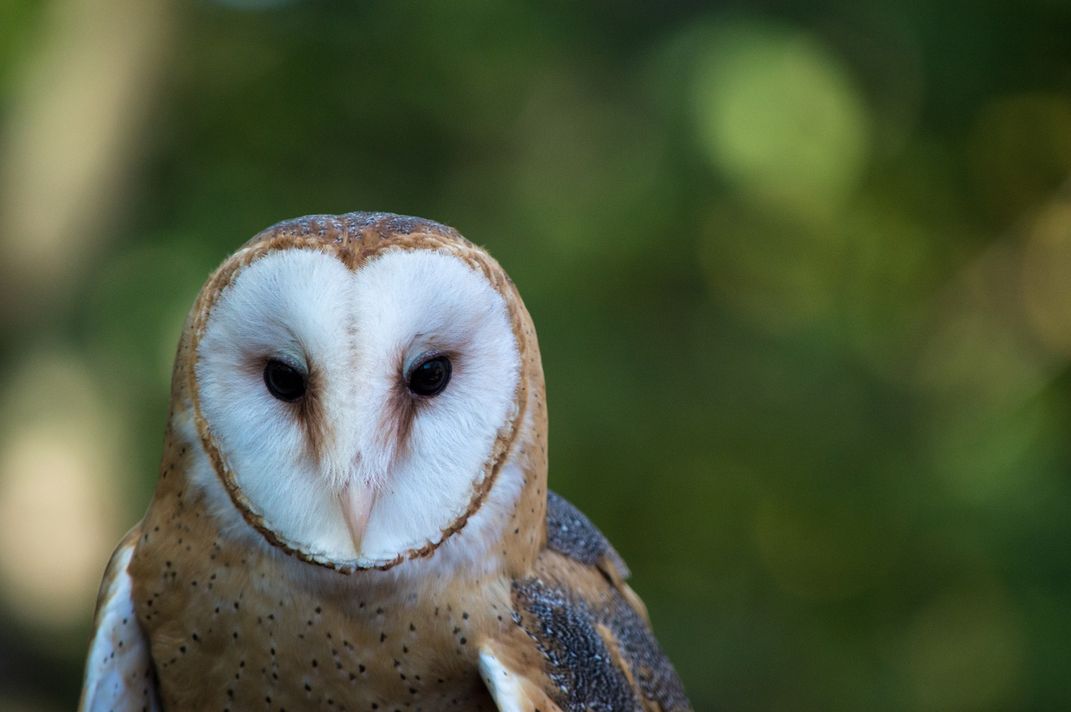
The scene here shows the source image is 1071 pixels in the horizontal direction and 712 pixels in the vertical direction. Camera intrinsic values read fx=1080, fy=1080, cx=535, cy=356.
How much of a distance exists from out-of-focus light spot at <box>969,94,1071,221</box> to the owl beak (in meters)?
3.14

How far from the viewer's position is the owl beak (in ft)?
3.82

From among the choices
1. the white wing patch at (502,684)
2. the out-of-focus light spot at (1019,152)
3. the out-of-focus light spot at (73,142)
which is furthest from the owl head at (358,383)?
the out-of-focus light spot at (73,142)

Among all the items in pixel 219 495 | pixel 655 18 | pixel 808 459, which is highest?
pixel 655 18

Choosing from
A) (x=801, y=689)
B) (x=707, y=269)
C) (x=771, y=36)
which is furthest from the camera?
(x=707, y=269)

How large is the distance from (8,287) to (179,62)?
1095 mm

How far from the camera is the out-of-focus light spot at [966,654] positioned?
322cm

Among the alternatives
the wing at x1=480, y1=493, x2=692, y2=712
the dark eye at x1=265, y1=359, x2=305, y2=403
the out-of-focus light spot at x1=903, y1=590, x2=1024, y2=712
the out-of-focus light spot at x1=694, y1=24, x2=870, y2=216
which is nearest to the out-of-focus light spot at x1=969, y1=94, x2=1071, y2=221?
the out-of-focus light spot at x1=694, y1=24, x2=870, y2=216

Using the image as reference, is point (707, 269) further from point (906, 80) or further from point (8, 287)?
point (8, 287)

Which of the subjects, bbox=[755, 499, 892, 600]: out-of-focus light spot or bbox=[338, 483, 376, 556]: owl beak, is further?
bbox=[755, 499, 892, 600]: out-of-focus light spot

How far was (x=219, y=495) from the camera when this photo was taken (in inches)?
51.4

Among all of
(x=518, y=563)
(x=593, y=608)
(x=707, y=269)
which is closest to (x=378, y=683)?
(x=518, y=563)

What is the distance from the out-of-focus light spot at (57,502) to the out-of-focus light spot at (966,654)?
2853 millimetres

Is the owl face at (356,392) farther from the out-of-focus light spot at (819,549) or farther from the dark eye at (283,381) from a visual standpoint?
the out-of-focus light spot at (819,549)

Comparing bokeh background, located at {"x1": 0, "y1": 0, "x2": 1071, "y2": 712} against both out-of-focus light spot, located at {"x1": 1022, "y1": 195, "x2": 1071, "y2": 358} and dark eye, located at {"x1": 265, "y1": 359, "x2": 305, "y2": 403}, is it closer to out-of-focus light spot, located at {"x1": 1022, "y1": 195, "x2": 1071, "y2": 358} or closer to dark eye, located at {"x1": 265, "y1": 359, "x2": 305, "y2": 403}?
out-of-focus light spot, located at {"x1": 1022, "y1": 195, "x2": 1071, "y2": 358}
